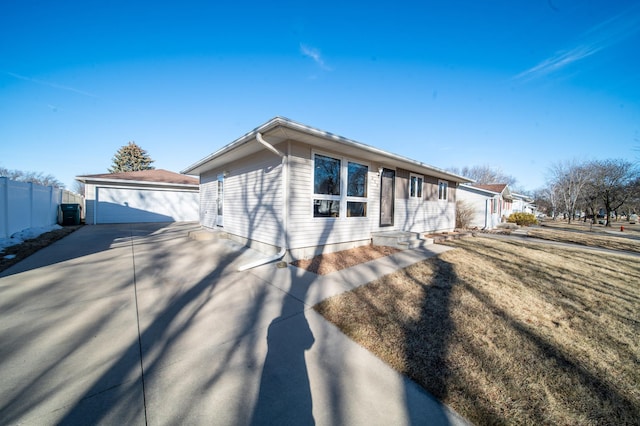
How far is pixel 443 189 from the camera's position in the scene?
11.4 metres

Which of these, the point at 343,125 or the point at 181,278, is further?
the point at 343,125

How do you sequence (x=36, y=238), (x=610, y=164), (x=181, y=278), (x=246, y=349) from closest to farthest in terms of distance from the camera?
1. (x=246, y=349)
2. (x=181, y=278)
3. (x=36, y=238)
4. (x=610, y=164)

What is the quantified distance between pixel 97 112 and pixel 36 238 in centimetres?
666

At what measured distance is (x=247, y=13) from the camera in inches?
314

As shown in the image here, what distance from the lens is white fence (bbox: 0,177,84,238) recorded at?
711cm

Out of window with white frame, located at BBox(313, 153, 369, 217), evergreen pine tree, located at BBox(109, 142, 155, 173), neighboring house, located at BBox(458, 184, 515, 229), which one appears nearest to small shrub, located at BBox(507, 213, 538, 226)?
neighboring house, located at BBox(458, 184, 515, 229)

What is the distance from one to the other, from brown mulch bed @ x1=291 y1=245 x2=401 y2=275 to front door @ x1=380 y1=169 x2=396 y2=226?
1.34 meters

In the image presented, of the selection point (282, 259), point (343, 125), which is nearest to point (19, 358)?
point (282, 259)

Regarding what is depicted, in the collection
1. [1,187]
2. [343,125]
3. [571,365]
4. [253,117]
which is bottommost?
[571,365]

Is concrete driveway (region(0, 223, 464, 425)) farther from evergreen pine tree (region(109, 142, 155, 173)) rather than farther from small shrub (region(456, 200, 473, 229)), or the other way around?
evergreen pine tree (region(109, 142, 155, 173))

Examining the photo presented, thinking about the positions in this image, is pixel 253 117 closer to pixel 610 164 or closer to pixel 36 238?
pixel 36 238

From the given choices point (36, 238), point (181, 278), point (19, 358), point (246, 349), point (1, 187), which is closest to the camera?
point (19, 358)

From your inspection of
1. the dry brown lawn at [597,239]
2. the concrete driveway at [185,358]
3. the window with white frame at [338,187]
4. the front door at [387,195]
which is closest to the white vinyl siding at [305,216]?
the window with white frame at [338,187]

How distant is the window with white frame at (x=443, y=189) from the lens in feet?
36.4
